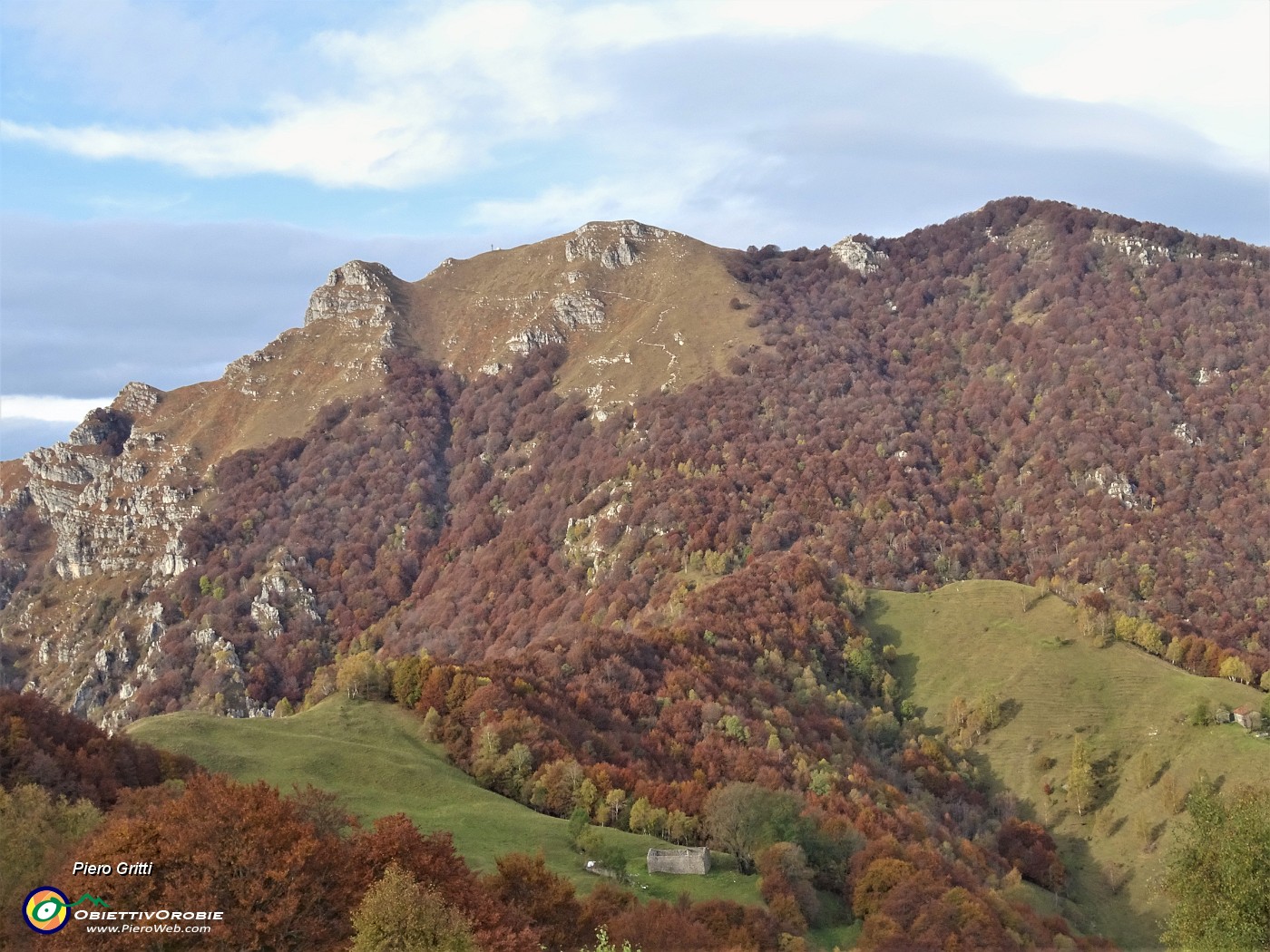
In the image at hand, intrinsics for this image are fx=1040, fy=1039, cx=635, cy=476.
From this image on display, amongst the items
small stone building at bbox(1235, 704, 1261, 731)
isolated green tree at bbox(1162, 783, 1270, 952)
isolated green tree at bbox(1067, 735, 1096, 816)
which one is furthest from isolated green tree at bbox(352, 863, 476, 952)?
small stone building at bbox(1235, 704, 1261, 731)

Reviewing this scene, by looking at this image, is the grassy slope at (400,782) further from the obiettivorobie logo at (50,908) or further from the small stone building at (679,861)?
the obiettivorobie logo at (50,908)

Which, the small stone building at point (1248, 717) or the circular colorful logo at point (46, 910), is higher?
the circular colorful logo at point (46, 910)

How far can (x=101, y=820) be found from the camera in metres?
46.8

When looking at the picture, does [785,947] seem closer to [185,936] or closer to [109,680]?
[185,936]

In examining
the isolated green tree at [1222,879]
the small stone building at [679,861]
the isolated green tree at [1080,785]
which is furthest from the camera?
the isolated green tree at [1080,785]

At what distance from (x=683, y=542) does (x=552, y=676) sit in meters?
84.5

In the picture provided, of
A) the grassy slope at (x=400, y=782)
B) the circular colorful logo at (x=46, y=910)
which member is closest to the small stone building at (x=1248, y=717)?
the grassy slope at (x=400, y=782)

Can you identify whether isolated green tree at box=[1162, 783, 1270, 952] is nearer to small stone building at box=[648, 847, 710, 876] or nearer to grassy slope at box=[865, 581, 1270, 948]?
small stone building at box=[648, 847, 710, 876]

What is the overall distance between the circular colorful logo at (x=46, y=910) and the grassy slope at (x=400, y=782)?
25465mm

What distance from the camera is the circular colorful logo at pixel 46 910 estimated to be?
34.8 m

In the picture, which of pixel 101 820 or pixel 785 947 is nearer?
pixel 101 820

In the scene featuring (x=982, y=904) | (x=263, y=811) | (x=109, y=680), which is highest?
(x=263, y=811)

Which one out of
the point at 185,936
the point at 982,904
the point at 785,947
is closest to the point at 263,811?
the point at 185,936

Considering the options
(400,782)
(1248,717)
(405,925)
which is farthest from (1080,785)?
(405,925)
